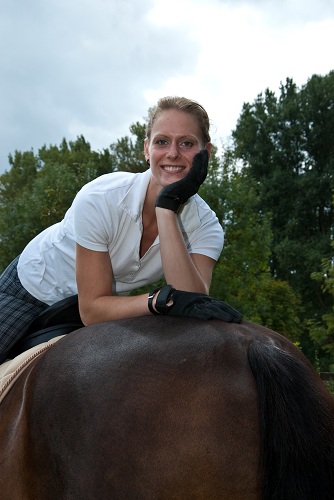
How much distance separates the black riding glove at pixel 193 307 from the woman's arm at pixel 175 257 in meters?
0.31

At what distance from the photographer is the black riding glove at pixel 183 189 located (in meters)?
2.97

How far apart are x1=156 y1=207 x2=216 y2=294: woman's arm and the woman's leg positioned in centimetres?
69

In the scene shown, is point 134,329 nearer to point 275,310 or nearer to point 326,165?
point 275,310

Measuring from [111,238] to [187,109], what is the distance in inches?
27.0

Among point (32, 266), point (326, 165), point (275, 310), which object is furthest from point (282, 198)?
point (32, 266)

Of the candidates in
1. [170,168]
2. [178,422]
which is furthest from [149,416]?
[170,168]

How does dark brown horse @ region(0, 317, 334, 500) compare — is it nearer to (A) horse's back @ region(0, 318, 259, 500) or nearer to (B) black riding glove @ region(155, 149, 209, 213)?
(A) horse's back @ region(0, 318, 259, 500)

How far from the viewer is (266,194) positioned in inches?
1313

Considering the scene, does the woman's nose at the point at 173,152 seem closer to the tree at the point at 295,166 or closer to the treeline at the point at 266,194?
the treeline at the point at 266,194

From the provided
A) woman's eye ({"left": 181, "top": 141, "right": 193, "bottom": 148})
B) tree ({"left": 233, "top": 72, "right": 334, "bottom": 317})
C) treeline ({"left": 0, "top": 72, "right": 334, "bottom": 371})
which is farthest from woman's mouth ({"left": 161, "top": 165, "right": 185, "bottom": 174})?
tree ({"left": 233, "top": 72, "right": 334, "bottom": 317})

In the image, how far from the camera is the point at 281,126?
3519cm

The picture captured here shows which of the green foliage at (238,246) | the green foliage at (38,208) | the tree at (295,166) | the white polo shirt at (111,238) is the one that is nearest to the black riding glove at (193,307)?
the white polo shirt at (111,238)

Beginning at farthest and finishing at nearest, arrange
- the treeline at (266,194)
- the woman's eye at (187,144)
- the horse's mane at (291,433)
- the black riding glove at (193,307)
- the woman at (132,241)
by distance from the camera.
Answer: the treeline at (266,194) → the woman's eye at (187,144) → the woman at (132,241) → the black riding glove at (193,307) → the horse's mane at (291,433)

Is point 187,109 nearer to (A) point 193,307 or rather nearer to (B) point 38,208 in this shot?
(A) point 193,307
